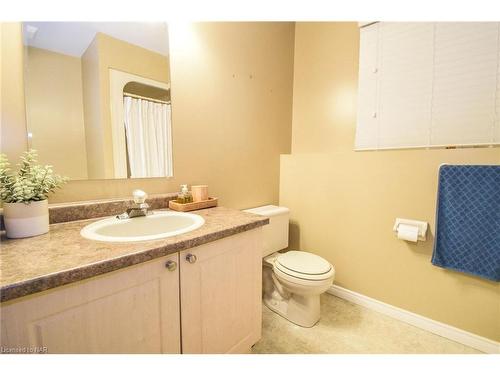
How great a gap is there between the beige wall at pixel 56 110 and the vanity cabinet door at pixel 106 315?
2.22 ft

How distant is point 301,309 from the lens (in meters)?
1.54

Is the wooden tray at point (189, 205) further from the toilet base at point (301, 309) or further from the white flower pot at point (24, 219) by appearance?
the toilet base at point (301, 309)

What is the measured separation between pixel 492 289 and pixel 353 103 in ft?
4.82

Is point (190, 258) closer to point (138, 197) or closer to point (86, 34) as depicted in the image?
point (138, 197)

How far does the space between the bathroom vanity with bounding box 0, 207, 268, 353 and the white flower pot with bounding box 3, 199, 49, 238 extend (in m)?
0.04

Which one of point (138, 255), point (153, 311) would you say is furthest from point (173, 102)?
point (153, 311)

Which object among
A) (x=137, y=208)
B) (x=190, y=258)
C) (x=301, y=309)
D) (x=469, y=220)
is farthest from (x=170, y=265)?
(x=469, y=220)

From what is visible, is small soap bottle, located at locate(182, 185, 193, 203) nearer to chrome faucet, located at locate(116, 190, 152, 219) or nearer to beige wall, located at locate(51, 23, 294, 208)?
beige wall, located at locate(51, 23, 294, 208)

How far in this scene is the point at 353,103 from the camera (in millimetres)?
1801

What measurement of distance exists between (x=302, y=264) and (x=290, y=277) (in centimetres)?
13

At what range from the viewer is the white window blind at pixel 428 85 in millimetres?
1297

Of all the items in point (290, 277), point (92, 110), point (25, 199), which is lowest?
point (290, 277)

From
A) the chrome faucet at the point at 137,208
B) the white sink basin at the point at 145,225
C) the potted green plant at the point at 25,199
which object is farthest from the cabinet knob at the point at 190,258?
the potted green plant at the point at 25,199

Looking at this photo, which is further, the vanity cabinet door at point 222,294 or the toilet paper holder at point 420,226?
the toilet paper holder at point 420,226
